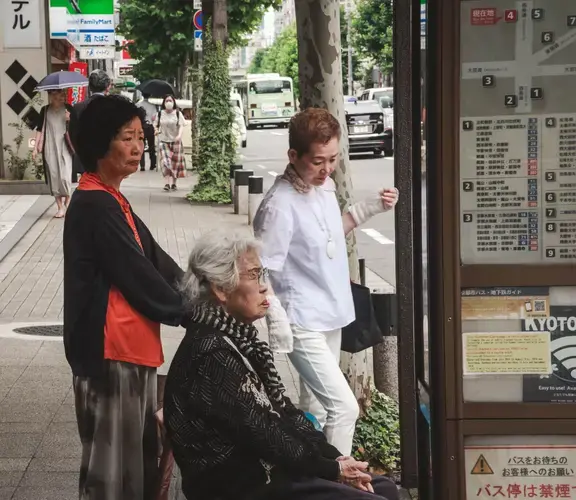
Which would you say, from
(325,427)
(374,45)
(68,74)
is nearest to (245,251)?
(325,427)

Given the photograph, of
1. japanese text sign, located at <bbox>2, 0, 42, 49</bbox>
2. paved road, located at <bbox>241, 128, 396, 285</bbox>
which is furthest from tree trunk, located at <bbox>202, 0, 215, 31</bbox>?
paved road, located at <bbox>241, 128, 396, 285</bbox>

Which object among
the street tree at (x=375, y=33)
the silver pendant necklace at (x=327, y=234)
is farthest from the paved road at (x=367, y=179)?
the street tree at (x=375, y=33)

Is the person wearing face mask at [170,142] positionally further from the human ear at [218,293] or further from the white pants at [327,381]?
the human ear at [218,293]

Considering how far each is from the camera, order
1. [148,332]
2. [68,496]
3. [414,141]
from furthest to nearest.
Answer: [68,496], [148,332], [414,141]

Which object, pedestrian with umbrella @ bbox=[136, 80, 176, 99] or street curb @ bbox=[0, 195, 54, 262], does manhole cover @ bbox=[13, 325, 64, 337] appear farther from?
pedestrian with umbrella @ bbox=[136, 80, 176, 99]

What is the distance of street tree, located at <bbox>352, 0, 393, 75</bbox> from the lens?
237 feet

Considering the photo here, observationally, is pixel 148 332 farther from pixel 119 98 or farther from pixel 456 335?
pixel 456 335

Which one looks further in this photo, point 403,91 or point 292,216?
point 292,216

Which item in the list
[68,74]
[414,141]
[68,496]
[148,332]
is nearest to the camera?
[414,141]

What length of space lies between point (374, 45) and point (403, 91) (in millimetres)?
70110

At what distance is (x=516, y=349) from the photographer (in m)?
3.64

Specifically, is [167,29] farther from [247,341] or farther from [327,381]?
[247,341]

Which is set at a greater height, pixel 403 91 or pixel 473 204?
pixel 403 91

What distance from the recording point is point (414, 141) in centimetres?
387
